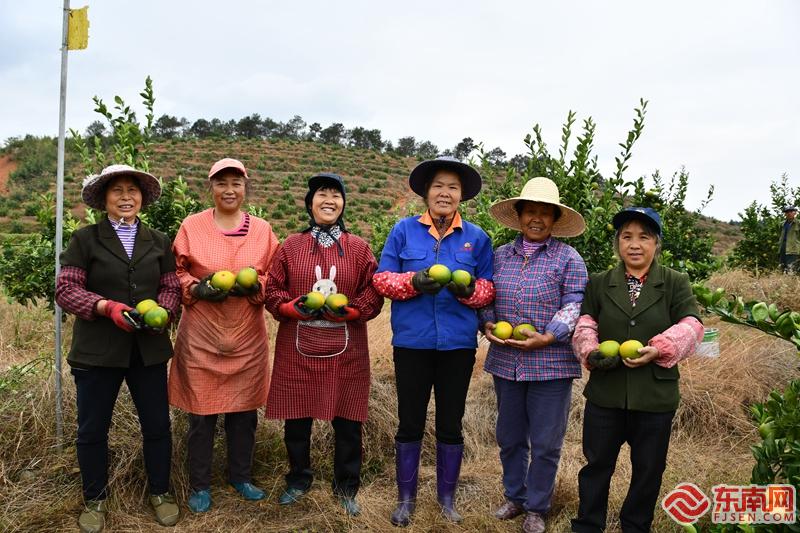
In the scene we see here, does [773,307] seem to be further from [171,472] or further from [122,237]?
[171,472]

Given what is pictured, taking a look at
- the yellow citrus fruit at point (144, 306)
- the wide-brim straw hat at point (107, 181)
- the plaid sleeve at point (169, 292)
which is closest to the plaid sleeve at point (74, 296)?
the yellow citrus fruit at point (144, 306)

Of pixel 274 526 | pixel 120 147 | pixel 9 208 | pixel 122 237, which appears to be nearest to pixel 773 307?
pixel 274 526

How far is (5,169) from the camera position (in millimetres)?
43375

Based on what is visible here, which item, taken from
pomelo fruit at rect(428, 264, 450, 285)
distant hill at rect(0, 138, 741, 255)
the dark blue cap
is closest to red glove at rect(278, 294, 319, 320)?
pomelo fruit at rect(428, 264, 450, 285)

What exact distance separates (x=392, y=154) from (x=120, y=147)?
47495 millimetres

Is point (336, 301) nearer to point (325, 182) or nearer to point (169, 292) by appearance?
point (325, 182)

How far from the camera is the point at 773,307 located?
2.34 meters

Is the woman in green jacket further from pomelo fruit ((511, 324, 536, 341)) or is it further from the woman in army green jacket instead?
the woman in army green jacket

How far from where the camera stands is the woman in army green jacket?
303 cm

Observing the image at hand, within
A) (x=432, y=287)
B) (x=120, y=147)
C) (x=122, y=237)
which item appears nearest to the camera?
(x=432, y=287)

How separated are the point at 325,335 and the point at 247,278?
0.60m

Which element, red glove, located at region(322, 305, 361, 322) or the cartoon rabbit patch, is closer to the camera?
red glove, located at region(322, 305, 361, 322)

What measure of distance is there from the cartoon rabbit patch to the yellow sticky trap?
228 centimetres

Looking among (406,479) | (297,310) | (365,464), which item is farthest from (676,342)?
(365,464)
